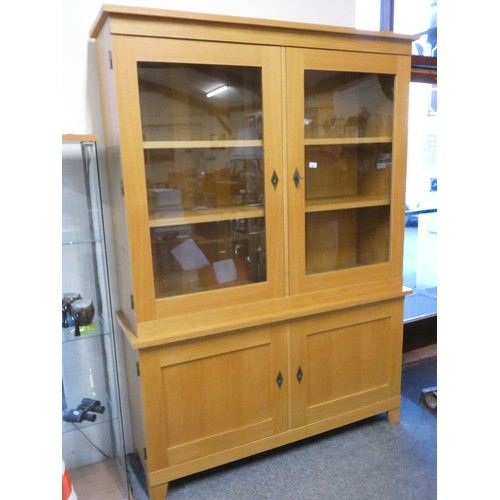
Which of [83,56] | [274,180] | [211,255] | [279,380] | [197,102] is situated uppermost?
[83,56]

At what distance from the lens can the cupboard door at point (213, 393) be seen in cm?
165

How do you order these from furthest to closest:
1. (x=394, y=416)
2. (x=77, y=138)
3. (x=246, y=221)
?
1. (x=394, y=416)
2. (x=246, y=221)
3. (x=77, y=138)

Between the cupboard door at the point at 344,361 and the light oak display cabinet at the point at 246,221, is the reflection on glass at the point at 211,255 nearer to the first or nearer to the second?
the light oak display cabinet at the point at 246,221

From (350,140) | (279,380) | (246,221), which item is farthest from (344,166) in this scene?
(279,380)

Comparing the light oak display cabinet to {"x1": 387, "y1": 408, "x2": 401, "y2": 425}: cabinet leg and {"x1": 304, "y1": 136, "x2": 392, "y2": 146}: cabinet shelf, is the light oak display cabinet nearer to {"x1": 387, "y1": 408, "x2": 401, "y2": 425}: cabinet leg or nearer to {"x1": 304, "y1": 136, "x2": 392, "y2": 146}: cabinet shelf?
{"x1": 304, "y1": 136, "x2": 392, "y2": 146}: cabinet shelf

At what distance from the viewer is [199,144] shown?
1.67 meters

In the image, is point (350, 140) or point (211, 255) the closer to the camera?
point (211, 255)

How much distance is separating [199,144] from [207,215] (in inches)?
11.2

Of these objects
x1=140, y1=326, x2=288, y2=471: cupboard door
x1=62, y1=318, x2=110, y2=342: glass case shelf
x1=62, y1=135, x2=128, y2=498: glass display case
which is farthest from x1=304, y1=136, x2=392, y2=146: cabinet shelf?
x1=62, y1=318, x2=110, y2=342: glass case shelf

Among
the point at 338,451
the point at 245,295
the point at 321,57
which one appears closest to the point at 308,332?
the point at 245,295

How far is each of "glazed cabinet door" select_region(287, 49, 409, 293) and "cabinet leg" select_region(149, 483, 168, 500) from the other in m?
0.98

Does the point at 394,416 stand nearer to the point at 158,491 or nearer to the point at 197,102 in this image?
the point at 158,491

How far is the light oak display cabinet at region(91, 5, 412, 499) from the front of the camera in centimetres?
152
